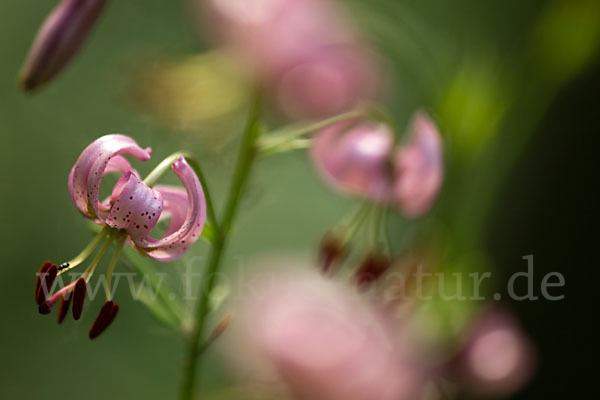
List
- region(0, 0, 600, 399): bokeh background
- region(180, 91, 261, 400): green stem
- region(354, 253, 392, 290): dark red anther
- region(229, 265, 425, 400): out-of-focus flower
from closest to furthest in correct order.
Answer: region(180, 91, 261, 400): green stem, region(354, 253, 392, 290): dark red anther, region(229, 265, 425, 400): out-of-focus flower, region(0, 0, 600, 399): bokeh background

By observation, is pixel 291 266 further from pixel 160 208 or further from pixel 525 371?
pixel 160 208

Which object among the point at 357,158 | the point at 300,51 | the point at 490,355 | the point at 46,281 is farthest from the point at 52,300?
the point at 490,355

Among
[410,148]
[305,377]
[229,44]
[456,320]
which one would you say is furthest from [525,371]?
[229,44]

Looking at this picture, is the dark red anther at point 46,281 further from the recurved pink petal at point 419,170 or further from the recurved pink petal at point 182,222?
the recurved pink petal at point 419,170

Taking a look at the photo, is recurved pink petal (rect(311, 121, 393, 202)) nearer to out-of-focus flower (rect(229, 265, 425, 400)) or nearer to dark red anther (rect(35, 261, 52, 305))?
out-of-focus flower (rect(229, 265, 425, 400))

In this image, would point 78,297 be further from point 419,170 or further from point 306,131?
point 419,170

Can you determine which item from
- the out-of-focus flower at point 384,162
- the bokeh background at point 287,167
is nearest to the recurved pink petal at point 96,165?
the out-of-focus flower at point 384,162

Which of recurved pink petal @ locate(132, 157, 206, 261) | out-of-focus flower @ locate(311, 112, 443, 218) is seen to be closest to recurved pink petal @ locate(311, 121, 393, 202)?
out-of-focus flower @ locate(311, 112, 443, 218)
